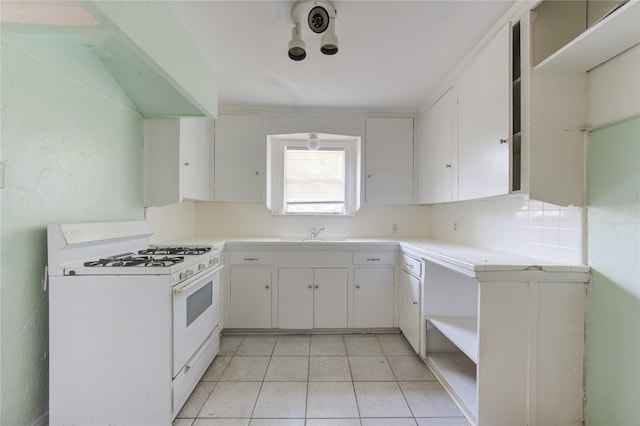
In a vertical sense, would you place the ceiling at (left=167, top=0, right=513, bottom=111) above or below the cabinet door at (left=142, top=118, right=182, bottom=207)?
above

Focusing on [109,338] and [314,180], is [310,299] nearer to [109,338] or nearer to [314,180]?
[314,180]

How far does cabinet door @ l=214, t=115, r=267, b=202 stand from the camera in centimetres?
297

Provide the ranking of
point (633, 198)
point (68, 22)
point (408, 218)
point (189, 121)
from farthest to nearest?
1. point (408, 218)
2. point (189, 121)
3. point (633, 198)
4. point (68, 22)

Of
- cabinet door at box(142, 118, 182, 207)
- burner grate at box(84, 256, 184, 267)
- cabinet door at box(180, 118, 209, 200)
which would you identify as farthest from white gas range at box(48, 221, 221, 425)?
cabinet door at box(180, 118, 209, 200)

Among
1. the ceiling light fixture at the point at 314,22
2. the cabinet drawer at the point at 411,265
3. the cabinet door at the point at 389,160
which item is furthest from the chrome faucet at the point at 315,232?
the ceiling light fixture at the point at 314,22

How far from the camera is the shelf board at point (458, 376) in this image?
1.62 m


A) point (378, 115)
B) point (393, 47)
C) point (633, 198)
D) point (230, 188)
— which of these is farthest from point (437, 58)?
point (230, 188)

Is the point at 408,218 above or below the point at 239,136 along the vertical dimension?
below

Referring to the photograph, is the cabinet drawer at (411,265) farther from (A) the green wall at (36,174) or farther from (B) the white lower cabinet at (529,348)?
(A) the green wall at (36,174)

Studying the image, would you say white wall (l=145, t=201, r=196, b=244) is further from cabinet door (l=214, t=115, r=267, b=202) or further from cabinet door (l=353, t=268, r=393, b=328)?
cabinet door (l=353, t=268, r=393, b=328)

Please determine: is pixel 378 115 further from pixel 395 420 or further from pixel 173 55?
pixel 395 420

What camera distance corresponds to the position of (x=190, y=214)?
3.09 meters

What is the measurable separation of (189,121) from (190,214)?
1098mm

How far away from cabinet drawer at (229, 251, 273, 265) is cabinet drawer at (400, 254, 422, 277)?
4.22 ft
